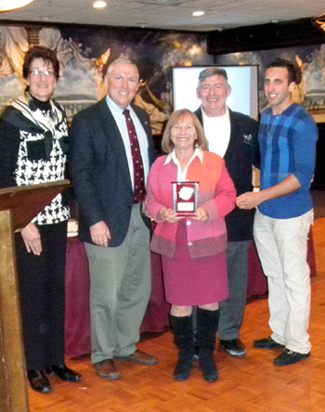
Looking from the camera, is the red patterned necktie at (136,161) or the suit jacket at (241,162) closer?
the red patterned necktie at (136,161)

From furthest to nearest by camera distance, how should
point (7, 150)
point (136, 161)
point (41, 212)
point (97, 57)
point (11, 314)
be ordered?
1. point (97, 57)
2. point (136, 161)
3. point (41, 212)
4. point (7, 150)
5. point (11, 314)

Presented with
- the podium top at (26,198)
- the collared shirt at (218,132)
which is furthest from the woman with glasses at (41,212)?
the podium top at (26,198)

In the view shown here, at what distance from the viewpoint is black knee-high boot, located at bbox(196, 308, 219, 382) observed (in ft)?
10.1

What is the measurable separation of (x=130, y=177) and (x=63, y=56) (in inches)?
308

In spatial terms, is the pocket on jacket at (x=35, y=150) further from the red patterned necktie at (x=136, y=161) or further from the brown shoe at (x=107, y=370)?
the brown shoe at (x=107, y=370)

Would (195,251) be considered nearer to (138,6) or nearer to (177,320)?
(177,320)

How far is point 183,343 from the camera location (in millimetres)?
3113

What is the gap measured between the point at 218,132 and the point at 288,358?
134cm

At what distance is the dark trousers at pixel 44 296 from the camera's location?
2.88 meters

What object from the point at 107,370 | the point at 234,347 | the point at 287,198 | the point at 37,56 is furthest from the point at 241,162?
the point at 107,370

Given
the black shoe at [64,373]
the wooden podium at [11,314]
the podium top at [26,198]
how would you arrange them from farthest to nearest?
the black shoe at [64,373]
the wooden podium at [11,314]
the podium top at [26,198]

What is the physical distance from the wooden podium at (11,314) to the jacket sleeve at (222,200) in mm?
1274

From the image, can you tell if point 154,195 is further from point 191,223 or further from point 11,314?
point 11,314

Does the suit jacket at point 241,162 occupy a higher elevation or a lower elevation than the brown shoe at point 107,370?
higher
